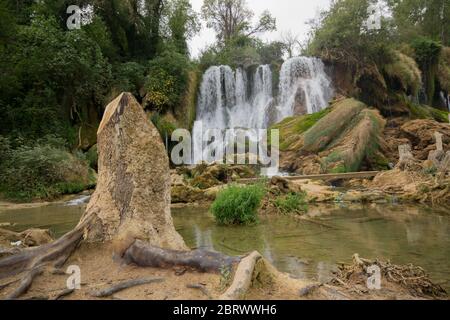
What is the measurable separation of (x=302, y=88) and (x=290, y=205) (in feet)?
52.9

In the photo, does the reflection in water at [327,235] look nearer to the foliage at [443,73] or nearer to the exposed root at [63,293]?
the exposed root at [63,293]

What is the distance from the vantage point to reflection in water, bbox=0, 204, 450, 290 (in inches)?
199

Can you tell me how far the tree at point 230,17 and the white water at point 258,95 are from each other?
618 inches

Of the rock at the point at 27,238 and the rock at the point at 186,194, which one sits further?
the rock at the point at 186,194

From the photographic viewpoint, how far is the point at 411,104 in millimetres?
23938

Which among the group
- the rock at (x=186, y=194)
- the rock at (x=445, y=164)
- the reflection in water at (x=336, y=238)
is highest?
the rock at (x=445, y=164)

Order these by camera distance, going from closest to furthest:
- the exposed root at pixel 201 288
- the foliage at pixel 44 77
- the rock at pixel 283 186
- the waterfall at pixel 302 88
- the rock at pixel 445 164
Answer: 1. the exposed root at pixel 201 288
2. the rock at pixel 283 186
3. the rock at pixel 445 164
4. the foliage at pixel 44 77
5. the waterfall at pixel 302 88

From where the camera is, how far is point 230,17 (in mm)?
39469

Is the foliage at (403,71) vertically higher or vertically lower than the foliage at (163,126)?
higher

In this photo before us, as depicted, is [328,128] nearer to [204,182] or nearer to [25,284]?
[204,182]

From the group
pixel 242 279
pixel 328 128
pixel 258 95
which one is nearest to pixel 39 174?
pixel 328 128

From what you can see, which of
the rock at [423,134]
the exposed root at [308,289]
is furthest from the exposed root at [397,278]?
the rock at [423,134]

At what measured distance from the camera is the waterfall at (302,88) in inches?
934
